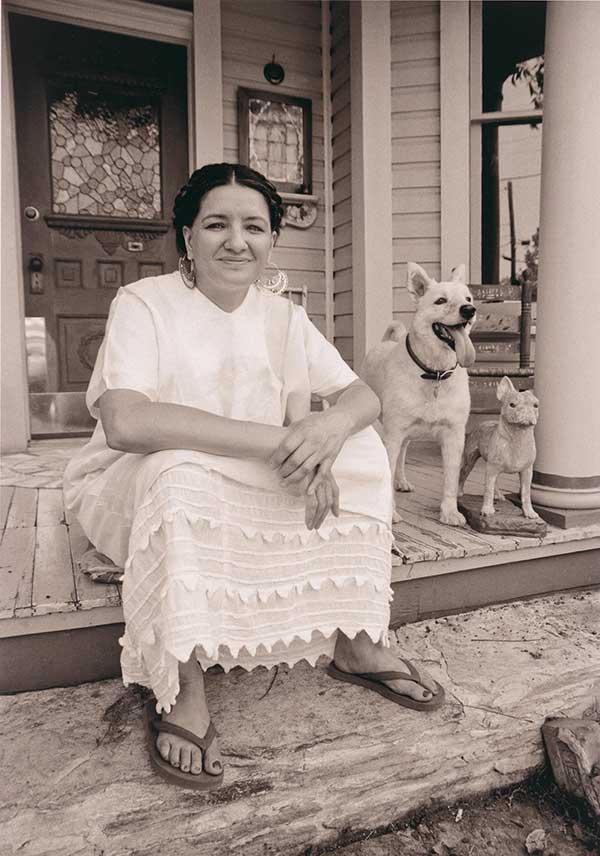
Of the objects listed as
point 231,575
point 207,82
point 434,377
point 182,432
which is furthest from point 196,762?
point 207,82

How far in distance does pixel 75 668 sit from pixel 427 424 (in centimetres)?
130

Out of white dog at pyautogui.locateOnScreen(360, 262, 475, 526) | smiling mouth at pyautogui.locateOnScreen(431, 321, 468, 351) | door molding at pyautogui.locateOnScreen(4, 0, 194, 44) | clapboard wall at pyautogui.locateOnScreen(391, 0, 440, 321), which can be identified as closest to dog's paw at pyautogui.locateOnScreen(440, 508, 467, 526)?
white dog at pyautogui.locateOnScreen(360, 262, 475, 526)

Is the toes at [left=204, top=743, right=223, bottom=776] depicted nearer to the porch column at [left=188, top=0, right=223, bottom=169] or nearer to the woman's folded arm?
the woman's folded arm

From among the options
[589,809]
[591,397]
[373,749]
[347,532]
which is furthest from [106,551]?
[591,397]

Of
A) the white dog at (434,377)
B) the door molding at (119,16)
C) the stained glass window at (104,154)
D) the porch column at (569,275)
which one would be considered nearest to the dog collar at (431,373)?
the white dog at (434,377)

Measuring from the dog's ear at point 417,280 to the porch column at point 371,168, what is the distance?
1.68 metres

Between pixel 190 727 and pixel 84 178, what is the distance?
349cm

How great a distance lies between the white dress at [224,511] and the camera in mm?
1217

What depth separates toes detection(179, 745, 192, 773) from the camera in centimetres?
120

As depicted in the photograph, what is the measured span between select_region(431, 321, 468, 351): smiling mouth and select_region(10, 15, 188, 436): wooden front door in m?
2.48

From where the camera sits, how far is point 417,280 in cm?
210

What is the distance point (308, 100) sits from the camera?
405cm

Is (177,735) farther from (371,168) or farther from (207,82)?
(207,82)

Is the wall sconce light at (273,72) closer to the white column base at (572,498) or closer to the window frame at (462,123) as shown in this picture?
the window frame at (462,123)
